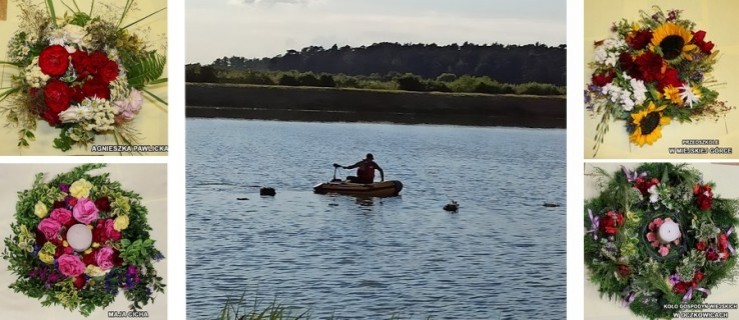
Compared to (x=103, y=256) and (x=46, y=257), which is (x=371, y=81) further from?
(x=46, y=257)

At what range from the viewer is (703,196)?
6.02 meters

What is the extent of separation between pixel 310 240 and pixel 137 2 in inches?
53.3

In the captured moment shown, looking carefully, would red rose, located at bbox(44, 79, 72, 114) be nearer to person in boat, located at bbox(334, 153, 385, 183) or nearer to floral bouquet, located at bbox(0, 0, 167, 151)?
floral bouquet, located at bbox(0, 0, 167, 151)

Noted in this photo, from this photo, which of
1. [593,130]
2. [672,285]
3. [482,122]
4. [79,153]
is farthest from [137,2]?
[672,285]

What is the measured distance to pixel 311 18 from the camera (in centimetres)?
599

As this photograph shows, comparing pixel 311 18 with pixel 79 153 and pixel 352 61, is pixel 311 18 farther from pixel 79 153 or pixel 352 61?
pixel 79 153

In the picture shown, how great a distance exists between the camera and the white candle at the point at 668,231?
5949mm

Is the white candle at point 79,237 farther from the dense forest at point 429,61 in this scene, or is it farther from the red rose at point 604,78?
the red rose at point 604,78

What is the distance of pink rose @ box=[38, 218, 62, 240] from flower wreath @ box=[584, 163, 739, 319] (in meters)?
2.44

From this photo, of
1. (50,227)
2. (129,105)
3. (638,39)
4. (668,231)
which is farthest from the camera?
(638,39)

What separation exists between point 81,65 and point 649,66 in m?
2.63

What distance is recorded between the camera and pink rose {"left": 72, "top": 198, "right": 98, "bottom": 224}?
568cm

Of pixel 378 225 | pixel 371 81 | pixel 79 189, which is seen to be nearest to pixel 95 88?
pixel 79 189

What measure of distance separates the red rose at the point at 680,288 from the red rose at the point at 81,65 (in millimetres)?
2891
